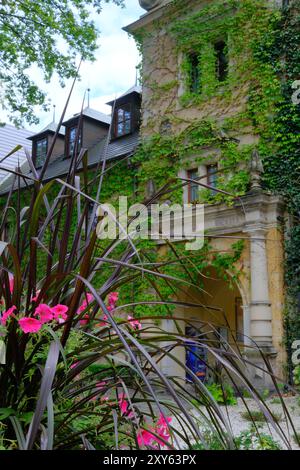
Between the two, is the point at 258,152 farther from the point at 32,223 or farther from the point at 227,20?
the point at 32,223

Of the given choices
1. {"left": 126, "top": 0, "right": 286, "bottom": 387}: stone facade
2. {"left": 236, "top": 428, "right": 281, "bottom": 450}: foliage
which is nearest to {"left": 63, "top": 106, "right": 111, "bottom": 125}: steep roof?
{"left": 126, "top": 0, "right": 286, "bottom": 387}: stone facade

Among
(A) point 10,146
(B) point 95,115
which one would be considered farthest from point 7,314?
(A) point 10,146

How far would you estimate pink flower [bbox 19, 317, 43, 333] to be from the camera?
4.18 feet

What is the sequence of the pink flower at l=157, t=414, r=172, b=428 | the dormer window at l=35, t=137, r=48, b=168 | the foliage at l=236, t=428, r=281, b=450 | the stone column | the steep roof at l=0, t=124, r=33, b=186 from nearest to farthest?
the pink flower at l=157, t=414, r=172, b=428
the foliage at l=236, t=428, r=281, b=450
the stone column
the dormer window at l=35, t=137, r=48, b=168
the steep roof at l=0, t=124, r=33, b=186

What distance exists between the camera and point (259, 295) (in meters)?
8.55

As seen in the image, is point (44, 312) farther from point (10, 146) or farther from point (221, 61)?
point (10, 146)

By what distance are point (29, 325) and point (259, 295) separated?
7671 millimetres

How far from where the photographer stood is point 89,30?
387 inches

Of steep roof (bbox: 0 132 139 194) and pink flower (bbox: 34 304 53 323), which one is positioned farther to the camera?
steep roof (bbox: 0 132 139 194)

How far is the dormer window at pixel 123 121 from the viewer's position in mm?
13375

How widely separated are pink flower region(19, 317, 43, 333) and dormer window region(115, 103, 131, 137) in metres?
12.3

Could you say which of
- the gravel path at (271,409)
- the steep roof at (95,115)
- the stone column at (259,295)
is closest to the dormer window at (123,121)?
the steep roof at (95,115)

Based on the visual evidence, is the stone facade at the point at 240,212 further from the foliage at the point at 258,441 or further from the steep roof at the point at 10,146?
the steep roof at the point at 10,146

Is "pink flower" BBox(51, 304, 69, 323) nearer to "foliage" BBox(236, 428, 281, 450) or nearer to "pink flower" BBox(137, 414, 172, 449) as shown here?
"pink flower" BBox(137, 414, 172, 449)
